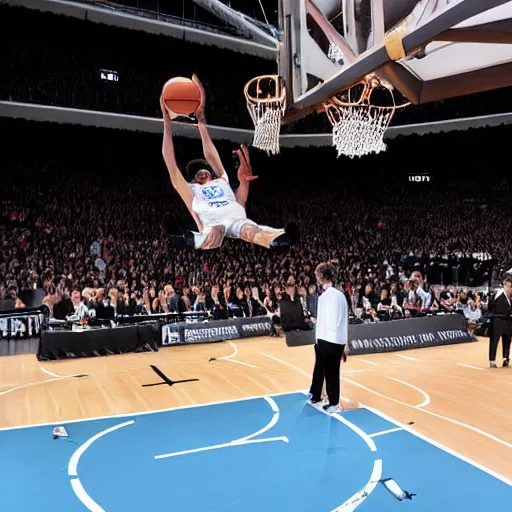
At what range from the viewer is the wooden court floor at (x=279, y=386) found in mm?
5680

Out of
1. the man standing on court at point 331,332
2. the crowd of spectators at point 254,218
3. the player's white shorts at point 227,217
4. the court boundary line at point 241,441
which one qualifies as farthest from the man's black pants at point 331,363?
the crowd of spectators at point 254,218

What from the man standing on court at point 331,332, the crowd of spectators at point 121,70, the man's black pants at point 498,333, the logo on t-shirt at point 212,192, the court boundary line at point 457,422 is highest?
the crowd of spectators at point 121,70

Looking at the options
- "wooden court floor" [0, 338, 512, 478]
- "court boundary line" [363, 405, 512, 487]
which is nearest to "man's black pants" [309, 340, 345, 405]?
"wooden court floor" [0, 338, 512, 478]

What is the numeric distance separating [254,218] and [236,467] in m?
15.2

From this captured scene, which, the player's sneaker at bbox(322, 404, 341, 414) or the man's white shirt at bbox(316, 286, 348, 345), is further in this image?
the player's sneaker at bbox(322, 404, 341, 414)

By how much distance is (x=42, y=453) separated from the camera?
4.91m

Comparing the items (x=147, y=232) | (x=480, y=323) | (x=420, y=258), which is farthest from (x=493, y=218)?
(x=147, y=232)

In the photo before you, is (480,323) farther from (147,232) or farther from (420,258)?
(147,232)

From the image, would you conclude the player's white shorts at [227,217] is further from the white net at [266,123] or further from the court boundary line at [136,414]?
the court boundary line at [136,414]

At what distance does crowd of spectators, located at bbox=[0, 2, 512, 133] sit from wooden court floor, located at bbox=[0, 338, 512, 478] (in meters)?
9.84

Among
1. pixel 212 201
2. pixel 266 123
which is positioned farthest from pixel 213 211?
pixel 266 123

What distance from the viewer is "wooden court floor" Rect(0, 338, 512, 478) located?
18.6ft

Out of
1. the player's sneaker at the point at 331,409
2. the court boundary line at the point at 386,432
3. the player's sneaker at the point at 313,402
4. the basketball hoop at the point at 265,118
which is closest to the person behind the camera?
the court boundary line at the point at 386,432

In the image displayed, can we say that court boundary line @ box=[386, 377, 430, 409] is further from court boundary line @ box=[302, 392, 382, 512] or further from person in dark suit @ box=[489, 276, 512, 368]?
person in dark suit @ box=[489, 276, 512, 368]
